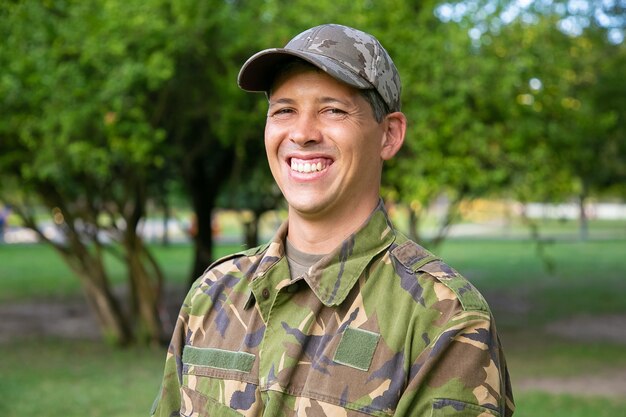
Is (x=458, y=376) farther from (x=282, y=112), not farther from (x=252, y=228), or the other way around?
(x=252, y=228)

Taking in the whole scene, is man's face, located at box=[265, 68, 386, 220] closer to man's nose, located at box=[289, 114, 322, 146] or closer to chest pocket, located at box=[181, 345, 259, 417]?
man's nose, located at box=[289, 114, 322, 146]

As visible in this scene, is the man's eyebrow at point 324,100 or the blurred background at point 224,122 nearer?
the man's eyebrow at point 324,100

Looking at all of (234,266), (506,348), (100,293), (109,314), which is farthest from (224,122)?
(234,266)

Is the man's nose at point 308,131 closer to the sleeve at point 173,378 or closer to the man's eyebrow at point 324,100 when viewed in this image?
the man's eyebrow at point 324,100

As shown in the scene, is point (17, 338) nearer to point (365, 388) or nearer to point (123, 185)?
point (123, 185)

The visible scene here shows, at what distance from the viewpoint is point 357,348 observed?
1772 mm

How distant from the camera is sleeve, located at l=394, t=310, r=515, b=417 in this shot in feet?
5.44

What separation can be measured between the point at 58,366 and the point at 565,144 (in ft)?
22.1

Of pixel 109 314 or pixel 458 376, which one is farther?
pixel 109 314

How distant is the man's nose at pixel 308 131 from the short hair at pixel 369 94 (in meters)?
0.10

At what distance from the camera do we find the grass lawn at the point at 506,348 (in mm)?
9531

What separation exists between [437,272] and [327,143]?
0.33m

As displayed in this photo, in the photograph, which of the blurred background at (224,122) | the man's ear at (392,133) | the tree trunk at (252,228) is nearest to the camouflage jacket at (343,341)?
the man's ear at (392,133)

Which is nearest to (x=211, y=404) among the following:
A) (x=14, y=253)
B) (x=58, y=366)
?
(x=58, y=366)
